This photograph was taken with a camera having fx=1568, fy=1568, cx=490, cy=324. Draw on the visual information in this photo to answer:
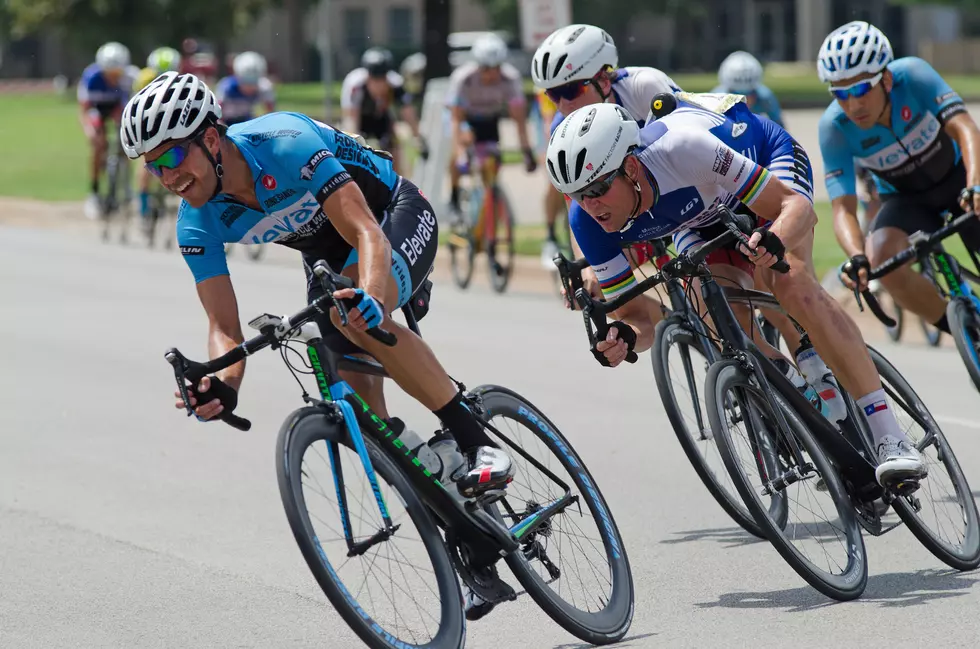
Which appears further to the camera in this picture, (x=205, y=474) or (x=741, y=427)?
(x=205, y=474)

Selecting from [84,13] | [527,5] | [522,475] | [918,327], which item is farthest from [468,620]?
[84,13]

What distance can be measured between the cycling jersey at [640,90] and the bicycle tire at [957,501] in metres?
1.85

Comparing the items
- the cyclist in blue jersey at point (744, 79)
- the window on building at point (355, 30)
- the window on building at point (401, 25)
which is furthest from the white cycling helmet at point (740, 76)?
the window on building at point (401, 25)

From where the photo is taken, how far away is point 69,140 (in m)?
36.6

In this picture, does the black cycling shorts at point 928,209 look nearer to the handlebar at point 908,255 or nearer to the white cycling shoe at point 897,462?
the handlebar at point 908,255

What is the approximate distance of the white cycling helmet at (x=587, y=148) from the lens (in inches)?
206

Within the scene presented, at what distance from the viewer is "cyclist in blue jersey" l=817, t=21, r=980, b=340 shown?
7.46 metres

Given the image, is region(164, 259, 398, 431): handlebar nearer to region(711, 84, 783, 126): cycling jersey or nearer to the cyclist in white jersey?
the cyclist in white jersey

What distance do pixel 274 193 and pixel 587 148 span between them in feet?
3.51

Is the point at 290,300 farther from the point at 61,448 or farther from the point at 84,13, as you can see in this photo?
the point at 84,13

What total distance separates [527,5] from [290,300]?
492 cm

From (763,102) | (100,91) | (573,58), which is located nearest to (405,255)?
(573,58)


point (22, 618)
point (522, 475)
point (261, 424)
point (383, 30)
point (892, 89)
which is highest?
point (892, 89)

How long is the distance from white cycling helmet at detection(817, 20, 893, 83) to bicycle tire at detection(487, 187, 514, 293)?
6.69m
